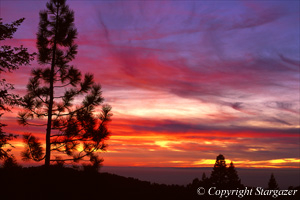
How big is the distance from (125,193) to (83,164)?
353 cm

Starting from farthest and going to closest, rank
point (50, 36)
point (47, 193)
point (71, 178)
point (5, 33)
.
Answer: point (71, 178), point (50, 36), point (5, 33), point (47, 193)

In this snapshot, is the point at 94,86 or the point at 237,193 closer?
the point at 94,86

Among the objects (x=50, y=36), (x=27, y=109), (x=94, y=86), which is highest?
(x=50, y=36)

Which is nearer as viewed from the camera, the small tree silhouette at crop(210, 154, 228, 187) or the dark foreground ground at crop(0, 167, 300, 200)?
the dark foreground ground at crop(0, 167, 300, 200)

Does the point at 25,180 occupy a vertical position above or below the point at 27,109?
below

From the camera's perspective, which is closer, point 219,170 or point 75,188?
point 75,188

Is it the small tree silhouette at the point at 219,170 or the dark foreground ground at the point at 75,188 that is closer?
the dark foreground ground at the point at 75,188

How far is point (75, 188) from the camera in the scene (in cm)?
2045

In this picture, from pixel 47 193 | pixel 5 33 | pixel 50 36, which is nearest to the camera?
pixel 47 193

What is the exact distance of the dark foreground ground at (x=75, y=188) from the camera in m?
18.5

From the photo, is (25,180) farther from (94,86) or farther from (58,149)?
(94,86)

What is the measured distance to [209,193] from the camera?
2203 cm

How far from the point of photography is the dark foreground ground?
18.5 meters

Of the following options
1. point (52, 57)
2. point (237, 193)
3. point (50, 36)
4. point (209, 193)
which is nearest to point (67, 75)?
point (52, 57)
